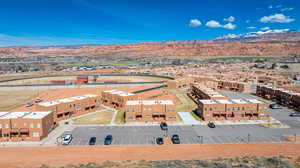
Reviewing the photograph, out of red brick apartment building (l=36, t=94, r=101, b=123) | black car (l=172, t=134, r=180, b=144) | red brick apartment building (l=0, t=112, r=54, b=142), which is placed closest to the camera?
black car (l=172, t=134, r=180, b=144)

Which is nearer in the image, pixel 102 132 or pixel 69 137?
pixel 69 137

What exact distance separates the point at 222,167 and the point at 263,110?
26885 mm

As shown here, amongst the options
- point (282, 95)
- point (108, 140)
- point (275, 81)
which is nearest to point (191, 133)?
point (108, 140)

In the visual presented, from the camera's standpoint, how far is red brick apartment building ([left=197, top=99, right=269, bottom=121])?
4253 centimetres

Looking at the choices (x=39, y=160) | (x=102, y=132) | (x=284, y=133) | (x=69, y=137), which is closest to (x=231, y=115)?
(x=284, y=133)

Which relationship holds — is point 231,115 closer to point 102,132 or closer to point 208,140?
point 208,140

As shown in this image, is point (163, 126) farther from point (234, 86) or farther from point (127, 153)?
point (234, 86)

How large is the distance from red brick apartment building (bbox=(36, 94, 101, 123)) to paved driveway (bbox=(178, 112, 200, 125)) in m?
22.6

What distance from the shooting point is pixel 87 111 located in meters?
48.3

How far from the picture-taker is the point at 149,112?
41.8 m

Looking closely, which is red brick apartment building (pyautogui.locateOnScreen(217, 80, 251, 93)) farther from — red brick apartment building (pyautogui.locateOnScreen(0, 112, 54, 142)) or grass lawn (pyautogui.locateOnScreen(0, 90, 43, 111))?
grass lawn (pyautogui.locateOnScreen(0, 90, 43, 111))

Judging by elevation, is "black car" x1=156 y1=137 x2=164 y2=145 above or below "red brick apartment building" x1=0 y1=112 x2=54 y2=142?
below

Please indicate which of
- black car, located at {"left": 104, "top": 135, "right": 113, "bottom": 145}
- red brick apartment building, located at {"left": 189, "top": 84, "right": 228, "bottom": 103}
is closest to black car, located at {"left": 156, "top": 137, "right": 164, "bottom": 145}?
black car, located at {"left": 104, "top": 135, "right": 113, "bottom": 145}

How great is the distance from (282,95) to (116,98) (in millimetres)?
47596
